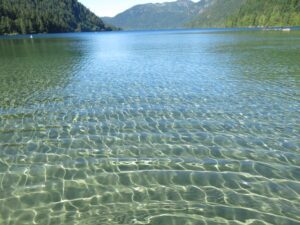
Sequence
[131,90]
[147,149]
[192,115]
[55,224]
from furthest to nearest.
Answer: [131,90], [192,115], [147,149], [55,224]

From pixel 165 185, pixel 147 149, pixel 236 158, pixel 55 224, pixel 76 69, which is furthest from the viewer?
pixel 76 69

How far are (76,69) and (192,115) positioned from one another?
77.2ft

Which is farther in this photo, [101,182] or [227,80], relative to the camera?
[227,80]

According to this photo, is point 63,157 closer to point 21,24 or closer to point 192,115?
point 192,115

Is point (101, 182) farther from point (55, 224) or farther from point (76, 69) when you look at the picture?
point (76, 69)

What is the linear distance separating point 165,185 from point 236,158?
334cm

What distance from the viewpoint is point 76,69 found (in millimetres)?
35406

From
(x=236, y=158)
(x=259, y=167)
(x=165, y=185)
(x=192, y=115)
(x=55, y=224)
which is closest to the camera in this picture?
(x=55, y=224)

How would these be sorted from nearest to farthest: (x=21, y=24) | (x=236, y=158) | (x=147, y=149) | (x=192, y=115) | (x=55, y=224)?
(x=55, y=224)
(x=236, y=158)
(x=147, y=149)
(x=192, y=115)
(x=21, y=24)

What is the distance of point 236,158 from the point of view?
10.8 m

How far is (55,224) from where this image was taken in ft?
24.6

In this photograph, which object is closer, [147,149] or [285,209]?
[285,209]

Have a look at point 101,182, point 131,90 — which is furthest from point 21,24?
point 101,182

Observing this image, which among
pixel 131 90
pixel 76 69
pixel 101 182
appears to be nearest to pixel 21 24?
pixel 76 69
